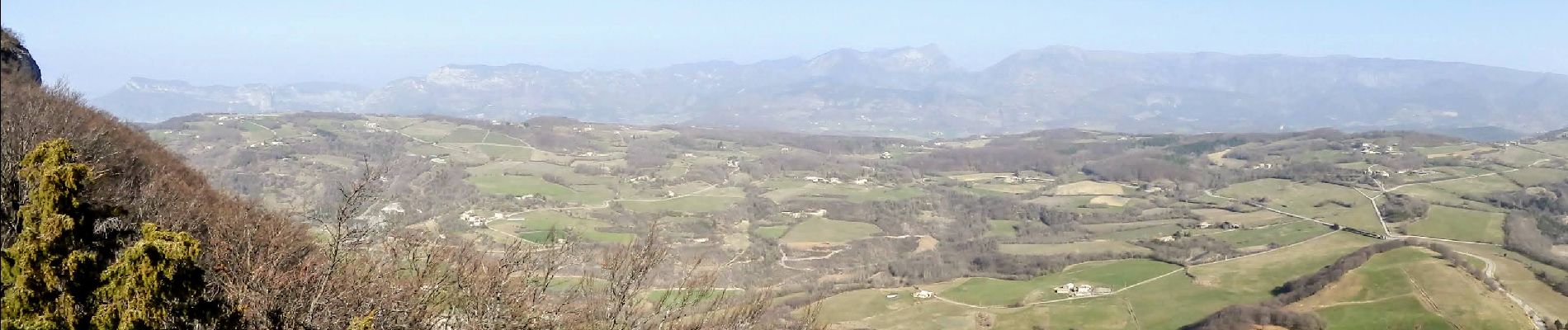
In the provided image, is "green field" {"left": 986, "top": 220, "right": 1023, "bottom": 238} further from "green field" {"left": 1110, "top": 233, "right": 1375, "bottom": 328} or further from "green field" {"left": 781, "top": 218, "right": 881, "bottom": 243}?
"green field" {"left": 1110, "top": 233, "right": 1375, "bottom": 328}

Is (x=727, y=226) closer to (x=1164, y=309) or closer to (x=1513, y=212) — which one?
(x=1164, y=309)

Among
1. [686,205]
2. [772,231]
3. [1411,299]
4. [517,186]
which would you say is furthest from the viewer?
[517,186]

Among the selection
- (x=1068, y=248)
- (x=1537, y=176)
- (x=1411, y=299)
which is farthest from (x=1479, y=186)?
(x=1411, y=299)

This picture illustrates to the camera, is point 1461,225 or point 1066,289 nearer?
point 1066,289

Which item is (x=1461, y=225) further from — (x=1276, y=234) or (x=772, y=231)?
(x=772, y=231)

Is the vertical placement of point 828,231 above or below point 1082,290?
below

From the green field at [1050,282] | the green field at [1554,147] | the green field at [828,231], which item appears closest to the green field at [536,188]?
the green field at [828,231]

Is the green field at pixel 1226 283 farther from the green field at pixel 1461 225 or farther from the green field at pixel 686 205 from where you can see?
the green field at pixel 686 205
